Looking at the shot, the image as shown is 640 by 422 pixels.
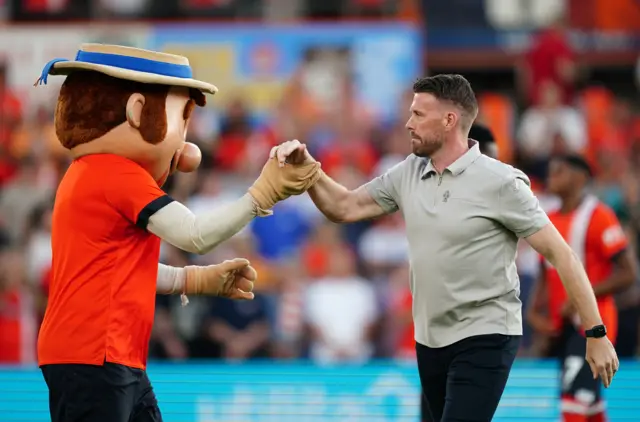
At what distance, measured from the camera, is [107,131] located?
514 cm

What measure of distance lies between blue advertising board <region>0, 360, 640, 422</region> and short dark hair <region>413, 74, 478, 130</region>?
3581mm

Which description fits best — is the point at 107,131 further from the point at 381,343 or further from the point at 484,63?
the point at 484,63

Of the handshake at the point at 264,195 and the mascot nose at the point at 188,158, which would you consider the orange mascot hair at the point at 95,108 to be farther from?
the handshake at the point at 264,195

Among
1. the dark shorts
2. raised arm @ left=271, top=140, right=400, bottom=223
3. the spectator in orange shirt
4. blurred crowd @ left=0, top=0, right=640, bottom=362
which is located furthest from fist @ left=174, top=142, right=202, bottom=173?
the spectator in orange shirt

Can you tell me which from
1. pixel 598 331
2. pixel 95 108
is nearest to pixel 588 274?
pixel 598 331

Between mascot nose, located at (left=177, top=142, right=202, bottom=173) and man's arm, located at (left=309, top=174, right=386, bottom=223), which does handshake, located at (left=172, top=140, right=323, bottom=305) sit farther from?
mascot nose, located at (left=177, top=142, right=202, bottom=173)

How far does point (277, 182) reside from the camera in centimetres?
499

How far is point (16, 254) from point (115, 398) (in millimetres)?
6920

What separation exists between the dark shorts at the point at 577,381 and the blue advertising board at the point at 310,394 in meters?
1.20

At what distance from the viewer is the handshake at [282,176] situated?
4953 millimetres

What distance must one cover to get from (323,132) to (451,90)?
7.41 meters

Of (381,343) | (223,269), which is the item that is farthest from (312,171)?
(381,343)

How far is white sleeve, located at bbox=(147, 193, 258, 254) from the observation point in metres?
4.84

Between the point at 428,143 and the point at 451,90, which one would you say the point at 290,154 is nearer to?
the point at 428,143
